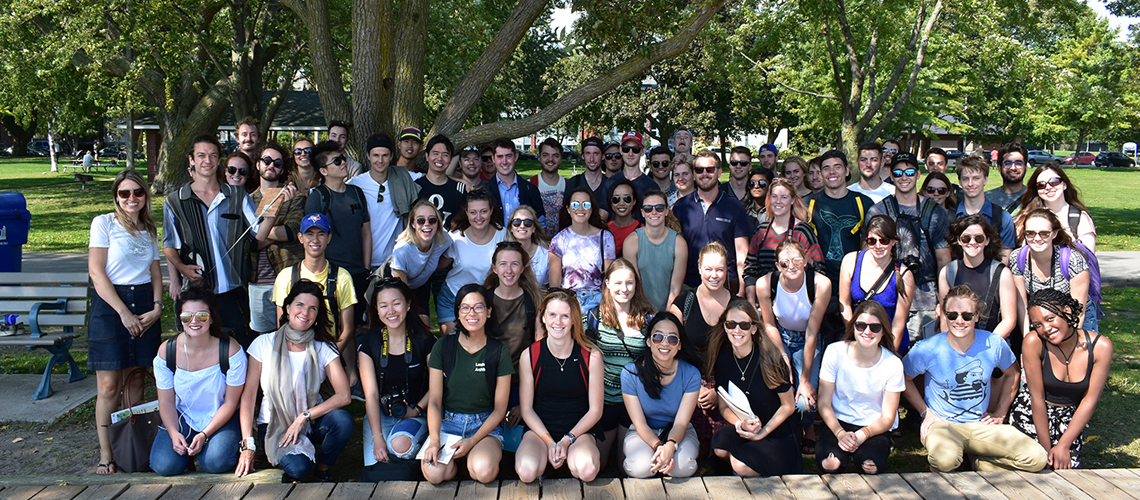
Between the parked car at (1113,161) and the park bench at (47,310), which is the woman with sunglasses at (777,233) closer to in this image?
the park bench at (47,310)

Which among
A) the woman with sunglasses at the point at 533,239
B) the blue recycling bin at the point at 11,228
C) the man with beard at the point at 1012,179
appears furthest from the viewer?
the blue recycling bin at the point at 11,228

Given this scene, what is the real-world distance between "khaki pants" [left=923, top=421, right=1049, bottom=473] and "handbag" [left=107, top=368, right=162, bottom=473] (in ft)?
14.8

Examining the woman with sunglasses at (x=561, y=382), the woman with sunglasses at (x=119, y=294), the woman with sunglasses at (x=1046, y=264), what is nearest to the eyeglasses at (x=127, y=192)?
the woman with sunglasses at (x=119, y=294)

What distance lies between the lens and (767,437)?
4.41 metres

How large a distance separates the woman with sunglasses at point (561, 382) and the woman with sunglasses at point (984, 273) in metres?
2.24

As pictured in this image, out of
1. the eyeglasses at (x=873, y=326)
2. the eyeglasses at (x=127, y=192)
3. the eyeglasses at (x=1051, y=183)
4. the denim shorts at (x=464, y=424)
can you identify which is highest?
the eyeglasses at (x=1051, y=183)

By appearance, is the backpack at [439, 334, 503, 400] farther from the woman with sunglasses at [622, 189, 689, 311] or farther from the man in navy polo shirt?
the man in navy polo shirt

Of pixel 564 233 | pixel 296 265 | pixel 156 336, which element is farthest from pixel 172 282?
pixel 564 233

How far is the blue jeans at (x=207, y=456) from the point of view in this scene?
4.23 m

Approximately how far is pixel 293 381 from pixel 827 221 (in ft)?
12.3

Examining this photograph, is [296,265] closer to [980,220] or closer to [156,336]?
[156,336]

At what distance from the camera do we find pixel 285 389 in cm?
436

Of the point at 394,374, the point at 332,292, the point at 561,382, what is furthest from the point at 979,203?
the point at 332,292

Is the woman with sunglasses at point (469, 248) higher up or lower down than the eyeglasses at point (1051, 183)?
lower down
